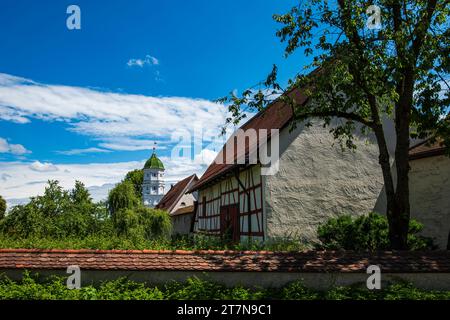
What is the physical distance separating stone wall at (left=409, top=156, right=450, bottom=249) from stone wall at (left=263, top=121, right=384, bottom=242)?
1.84 m

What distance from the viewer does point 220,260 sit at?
8.61 metres

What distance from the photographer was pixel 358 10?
9594mm

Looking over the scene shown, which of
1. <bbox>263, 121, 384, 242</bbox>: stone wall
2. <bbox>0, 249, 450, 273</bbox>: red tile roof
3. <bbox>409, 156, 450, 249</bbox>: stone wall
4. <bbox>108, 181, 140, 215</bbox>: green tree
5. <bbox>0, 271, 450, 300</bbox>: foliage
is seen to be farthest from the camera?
<bbox>108, 181, 140, 215</bbox>: green tree

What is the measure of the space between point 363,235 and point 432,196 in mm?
5026

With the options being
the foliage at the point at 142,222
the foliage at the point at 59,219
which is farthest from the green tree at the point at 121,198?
the foliage at the point at 59,219

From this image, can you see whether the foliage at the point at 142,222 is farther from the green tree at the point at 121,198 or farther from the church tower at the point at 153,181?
the church tower at the point at 153,181

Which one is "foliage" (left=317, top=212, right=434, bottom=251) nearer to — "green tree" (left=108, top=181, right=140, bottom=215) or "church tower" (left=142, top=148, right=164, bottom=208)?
"green tree" (left=108, top=181, right=140, bottom=215)

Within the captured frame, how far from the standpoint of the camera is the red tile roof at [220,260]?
8.23 meters

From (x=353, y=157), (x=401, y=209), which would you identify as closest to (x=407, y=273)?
(x=401, y=209)

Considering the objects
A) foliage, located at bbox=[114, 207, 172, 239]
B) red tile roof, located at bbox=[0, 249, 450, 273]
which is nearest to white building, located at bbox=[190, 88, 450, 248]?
foliage, located at bbox=[114, 207, 172, 239]

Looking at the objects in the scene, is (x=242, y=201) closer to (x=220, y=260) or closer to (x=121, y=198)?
(x=121, y=198)

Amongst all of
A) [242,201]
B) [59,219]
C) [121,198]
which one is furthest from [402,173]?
[121,198]

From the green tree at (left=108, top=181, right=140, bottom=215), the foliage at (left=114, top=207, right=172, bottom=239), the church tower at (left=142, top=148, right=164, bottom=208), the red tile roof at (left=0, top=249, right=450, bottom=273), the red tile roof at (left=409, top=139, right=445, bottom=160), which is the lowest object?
the red tile roof at (left=0, top=249, right=450, bottom=273)

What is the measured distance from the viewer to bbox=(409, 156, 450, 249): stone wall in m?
14.7
